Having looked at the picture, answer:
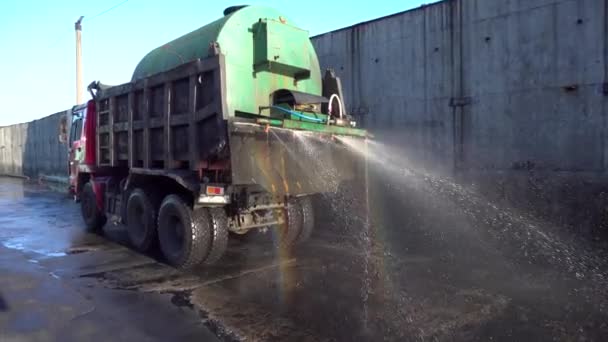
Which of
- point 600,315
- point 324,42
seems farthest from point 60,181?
point 600,315

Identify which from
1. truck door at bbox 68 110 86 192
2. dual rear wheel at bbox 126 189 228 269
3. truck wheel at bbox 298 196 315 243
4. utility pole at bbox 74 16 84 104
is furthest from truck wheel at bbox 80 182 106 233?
utility pole at bbox 74 16 84 104

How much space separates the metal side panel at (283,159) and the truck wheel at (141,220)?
2.20 meters

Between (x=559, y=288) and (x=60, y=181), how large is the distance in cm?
2045

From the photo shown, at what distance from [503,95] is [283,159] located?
4.23 m

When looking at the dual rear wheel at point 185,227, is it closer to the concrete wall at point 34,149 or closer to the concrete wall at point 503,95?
the concrete wall at point 503,95

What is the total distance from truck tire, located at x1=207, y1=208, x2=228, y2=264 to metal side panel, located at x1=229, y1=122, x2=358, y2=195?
2.82 feet

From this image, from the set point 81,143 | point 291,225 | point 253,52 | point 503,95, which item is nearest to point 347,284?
point 291,225

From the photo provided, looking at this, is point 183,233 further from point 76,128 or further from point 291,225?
point 76,128

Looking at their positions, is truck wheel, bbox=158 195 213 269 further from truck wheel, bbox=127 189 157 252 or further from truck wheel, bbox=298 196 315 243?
truck wheel, bbox=298 196 315 243

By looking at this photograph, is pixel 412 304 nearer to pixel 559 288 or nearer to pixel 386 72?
A: pixel 559 288

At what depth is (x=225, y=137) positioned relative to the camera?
5.39 meters

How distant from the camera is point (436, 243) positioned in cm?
736

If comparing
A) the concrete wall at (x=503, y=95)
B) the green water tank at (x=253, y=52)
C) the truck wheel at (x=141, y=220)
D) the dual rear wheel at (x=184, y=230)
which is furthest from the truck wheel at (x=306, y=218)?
the concrete wall at (x=503, y=95)

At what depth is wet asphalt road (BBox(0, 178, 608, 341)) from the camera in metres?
4.11
